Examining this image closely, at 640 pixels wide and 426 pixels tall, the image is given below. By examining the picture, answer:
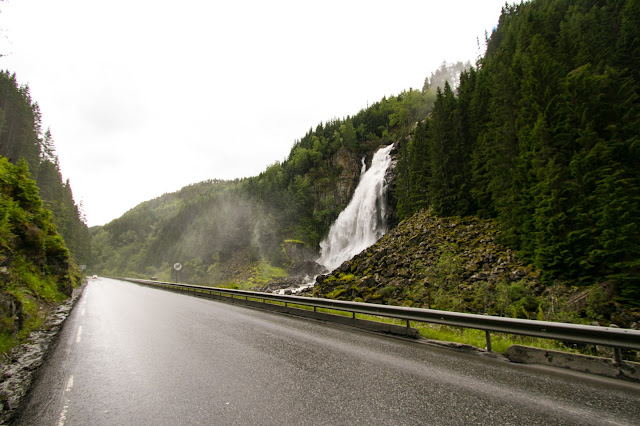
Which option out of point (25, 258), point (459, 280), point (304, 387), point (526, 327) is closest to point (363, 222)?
point (459, 280)

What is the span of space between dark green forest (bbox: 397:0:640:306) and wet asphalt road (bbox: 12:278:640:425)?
13528 millimetres

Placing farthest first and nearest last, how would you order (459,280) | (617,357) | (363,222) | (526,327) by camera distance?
(363,222)
(459,280)
(526,327)
(617,357)

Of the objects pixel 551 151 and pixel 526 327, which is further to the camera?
pixel 551 151

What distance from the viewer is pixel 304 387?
13.0ft

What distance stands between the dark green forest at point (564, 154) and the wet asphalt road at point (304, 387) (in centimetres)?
1353

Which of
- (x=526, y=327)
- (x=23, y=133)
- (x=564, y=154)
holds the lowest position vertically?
(x=526, y=327)

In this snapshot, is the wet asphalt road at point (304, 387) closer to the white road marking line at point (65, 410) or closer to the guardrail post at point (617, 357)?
the white road marking line at point (65, 410)

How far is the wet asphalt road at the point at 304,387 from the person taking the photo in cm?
316

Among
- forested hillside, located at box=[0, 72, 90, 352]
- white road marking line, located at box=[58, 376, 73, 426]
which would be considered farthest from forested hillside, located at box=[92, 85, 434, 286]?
white road marking line, located at box=[58, 376, 73, 426]

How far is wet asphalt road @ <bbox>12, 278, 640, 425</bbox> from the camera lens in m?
3.16

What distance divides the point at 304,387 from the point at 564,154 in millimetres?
20399

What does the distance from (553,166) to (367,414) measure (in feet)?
62.8

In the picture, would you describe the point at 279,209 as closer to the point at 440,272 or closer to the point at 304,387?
the point at 440,272

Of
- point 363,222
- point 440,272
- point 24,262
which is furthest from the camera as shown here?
point 363,222
